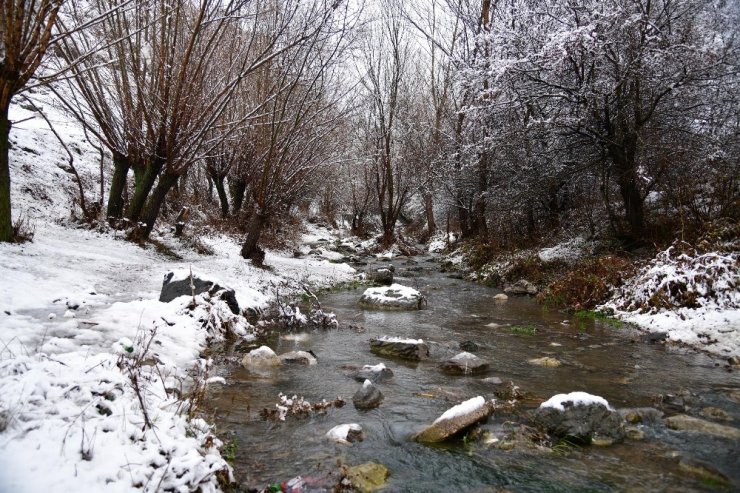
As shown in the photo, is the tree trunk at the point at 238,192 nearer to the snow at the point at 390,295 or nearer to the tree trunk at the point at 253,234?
the tree trunk at the point at 253,234

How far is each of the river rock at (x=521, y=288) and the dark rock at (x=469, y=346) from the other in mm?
5159

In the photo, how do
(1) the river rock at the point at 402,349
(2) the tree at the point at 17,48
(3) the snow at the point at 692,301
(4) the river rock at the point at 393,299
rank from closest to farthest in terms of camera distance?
(2) the tree at the point at 17,48 < (1) the river rock at the point at 402,349 < (3) the snow at the point at 692,301 < (4) the river rock at the point at 393,299

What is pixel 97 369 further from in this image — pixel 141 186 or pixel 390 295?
pixel 141 186

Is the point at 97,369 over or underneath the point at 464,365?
over

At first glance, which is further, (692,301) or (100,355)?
(692,301)

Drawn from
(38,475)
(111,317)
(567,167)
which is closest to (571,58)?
(567,167)

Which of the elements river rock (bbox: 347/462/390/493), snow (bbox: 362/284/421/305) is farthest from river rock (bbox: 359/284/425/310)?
river rock (bbox: 347/462/390/493)

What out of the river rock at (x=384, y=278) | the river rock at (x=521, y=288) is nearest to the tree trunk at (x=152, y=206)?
the river rock at (x=384, y=278)

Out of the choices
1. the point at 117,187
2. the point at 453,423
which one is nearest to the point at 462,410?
the point at 453,423

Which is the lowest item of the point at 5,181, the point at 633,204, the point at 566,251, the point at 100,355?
the point at 100,355

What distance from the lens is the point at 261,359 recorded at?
5.48m

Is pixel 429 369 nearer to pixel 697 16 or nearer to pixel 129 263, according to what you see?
pixel 129 263

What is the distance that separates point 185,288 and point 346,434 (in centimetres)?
403

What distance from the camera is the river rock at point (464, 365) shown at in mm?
5445
